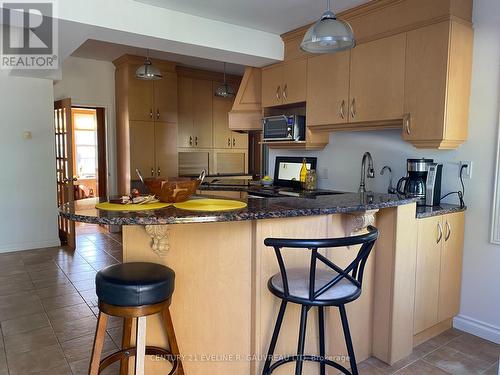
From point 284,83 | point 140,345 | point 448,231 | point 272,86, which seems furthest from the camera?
point 272,86

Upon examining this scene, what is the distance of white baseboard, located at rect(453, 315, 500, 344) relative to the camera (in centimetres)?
257

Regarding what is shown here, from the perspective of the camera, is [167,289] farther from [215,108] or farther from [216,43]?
[215,108]

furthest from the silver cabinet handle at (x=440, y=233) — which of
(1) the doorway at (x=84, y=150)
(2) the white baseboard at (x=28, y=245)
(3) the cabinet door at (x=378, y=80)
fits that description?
(1) the doorway at (x=84, y=150)

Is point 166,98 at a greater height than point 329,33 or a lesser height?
greater

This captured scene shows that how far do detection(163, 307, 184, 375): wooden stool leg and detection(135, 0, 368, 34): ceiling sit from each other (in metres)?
2.34

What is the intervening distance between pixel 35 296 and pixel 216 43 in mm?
2788

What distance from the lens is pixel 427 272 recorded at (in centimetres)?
249

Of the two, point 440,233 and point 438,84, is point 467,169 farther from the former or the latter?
point 438,84

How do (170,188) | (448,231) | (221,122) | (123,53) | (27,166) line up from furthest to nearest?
(221,122) → (123,53) → (27,166) → (448,231) → (170,188)

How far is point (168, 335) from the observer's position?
1.70 metres

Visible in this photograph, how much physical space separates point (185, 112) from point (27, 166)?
248cm

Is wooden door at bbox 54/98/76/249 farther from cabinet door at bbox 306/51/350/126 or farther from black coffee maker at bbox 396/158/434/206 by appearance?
black coffee maker at bbox 396/158/434/206

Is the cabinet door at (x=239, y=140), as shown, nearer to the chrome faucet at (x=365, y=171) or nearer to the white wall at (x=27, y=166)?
the white wall at (x=27, y=166)

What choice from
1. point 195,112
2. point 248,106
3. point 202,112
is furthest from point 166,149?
point 248,106
